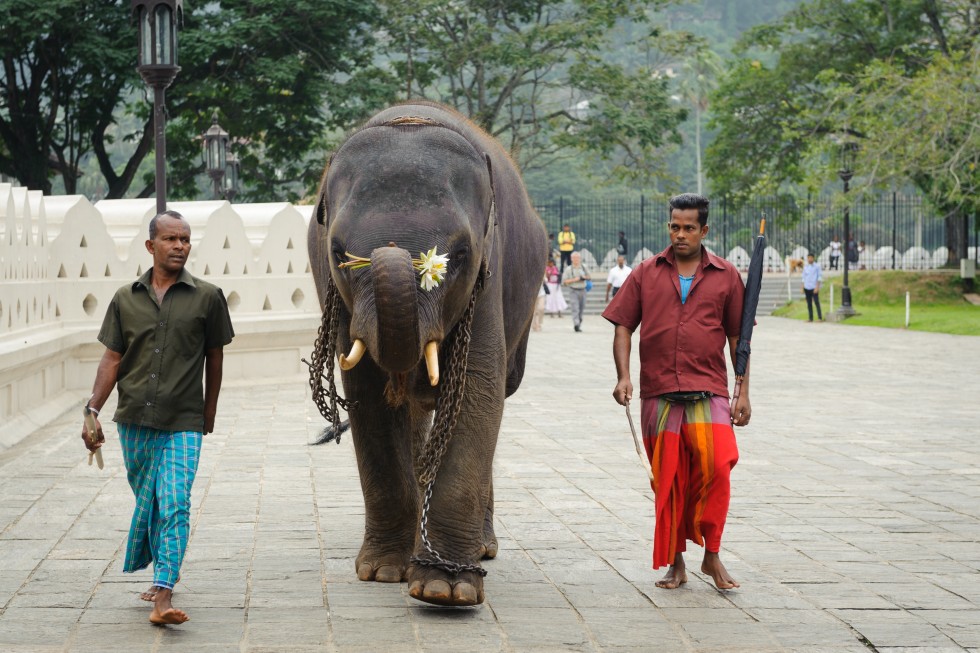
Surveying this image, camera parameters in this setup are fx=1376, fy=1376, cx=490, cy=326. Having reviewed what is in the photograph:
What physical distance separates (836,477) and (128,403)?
17.8 feet

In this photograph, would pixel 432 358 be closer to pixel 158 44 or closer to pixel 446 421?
pixel 446 421

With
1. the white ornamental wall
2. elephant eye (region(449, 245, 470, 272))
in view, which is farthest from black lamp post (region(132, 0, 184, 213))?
elephant eye (region(449, 245, 470, 272))

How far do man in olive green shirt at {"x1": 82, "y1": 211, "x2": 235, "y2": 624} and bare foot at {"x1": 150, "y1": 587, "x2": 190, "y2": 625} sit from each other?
0.11 m

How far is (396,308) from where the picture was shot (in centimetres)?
489

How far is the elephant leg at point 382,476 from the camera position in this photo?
19.5 feet

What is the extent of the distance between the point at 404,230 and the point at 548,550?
213cm

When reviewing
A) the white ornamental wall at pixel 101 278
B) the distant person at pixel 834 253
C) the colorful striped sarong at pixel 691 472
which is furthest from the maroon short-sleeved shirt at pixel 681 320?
the distant person at pixel 834 253

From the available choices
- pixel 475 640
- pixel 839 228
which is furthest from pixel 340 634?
pixel 839 228

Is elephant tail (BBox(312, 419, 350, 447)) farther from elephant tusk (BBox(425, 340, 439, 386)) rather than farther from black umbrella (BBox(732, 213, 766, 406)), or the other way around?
black umbrella (BBox(732, 213, 766, 406))

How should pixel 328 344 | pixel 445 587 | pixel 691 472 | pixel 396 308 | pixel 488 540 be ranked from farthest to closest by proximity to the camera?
pixel 488 540 → pixel 691 472 → pixel 328 344 → pixel 445 587 → pixel 396 308

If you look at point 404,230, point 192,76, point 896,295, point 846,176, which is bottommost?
point 896,295

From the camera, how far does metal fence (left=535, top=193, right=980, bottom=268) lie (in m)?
41.5

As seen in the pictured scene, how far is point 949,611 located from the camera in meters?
5.52

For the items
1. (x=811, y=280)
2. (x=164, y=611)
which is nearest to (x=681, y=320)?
(x=164, y=611)
